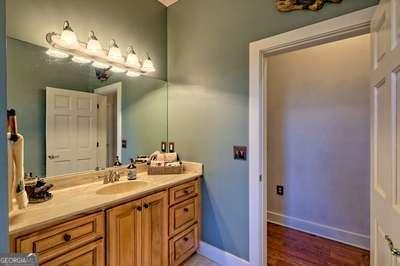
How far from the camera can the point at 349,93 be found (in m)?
2.37

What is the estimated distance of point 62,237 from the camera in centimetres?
114

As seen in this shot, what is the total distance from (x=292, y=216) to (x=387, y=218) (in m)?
1.98

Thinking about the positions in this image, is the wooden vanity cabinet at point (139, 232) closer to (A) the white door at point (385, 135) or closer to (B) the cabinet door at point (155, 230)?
(B) the cabinet door at point (155, 230)

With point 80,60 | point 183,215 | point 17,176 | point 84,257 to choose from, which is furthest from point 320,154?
Answer: point 17,176

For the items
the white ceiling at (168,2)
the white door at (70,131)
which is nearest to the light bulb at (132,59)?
the white door at (70,131)

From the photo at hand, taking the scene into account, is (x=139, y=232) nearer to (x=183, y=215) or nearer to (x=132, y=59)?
(x=183, y=215)

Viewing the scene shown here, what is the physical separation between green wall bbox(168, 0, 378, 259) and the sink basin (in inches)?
24.3

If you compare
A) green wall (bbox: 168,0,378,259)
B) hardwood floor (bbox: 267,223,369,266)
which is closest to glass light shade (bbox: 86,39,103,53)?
green wall (bbox: 168,0,378,259)

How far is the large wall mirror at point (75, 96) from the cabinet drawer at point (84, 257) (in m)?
0.64

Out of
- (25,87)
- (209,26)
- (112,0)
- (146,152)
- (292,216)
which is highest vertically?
(112,0)

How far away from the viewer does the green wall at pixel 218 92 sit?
1.89 meters

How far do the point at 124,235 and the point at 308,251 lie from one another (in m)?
1.89

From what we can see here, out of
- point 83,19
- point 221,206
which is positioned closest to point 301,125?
point 221,206

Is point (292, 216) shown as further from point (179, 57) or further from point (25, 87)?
point (25, 87)
